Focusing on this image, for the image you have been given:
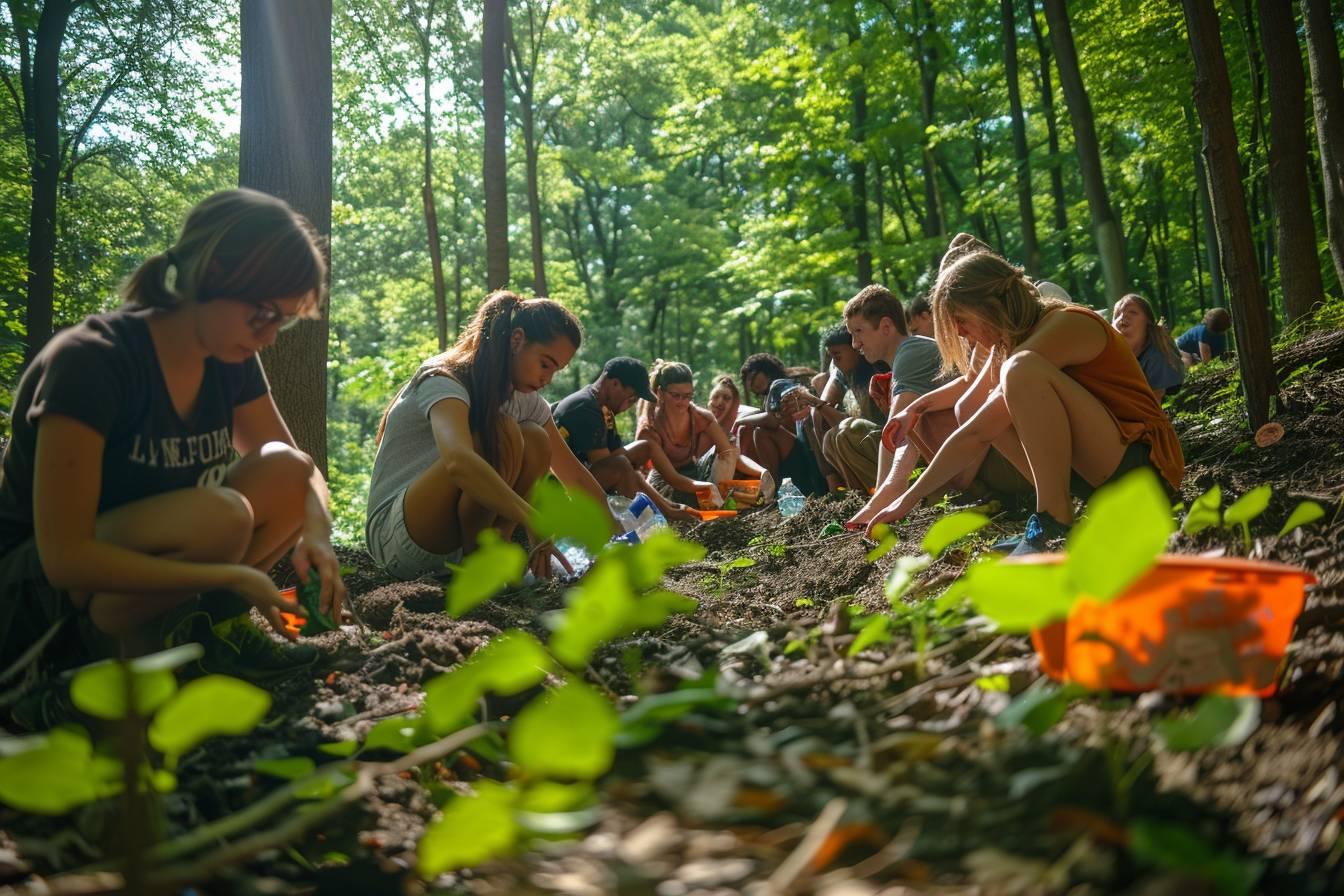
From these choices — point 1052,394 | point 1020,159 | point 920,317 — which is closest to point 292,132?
point 920,317

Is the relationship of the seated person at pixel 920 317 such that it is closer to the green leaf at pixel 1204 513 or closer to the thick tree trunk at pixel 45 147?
the green leaf at pixel 1204 513

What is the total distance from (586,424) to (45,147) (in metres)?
8.92

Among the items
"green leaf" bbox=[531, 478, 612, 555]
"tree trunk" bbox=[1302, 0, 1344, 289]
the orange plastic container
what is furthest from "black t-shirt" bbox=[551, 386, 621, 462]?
"green leaf" bbox=[531, 478, 612, 555]

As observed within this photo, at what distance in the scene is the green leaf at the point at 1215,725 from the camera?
0.90m

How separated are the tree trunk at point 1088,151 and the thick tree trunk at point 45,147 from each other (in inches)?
413

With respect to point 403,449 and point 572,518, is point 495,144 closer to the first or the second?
point 403,449

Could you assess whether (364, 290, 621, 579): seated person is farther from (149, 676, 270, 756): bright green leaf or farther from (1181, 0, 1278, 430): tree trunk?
(1181, 0, 1278, 430): tree trunk

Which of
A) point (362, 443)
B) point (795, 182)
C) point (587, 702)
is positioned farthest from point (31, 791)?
point (362, 443)

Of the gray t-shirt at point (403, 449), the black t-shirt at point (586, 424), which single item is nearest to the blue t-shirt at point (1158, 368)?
the black t-shirt at point (586, 424)

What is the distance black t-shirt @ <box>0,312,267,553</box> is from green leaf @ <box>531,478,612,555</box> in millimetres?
1273

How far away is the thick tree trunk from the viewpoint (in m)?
10.5

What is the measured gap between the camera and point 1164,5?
1134 centimetres

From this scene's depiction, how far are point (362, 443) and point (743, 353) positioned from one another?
42.6ft

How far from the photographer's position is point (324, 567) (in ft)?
7.77
